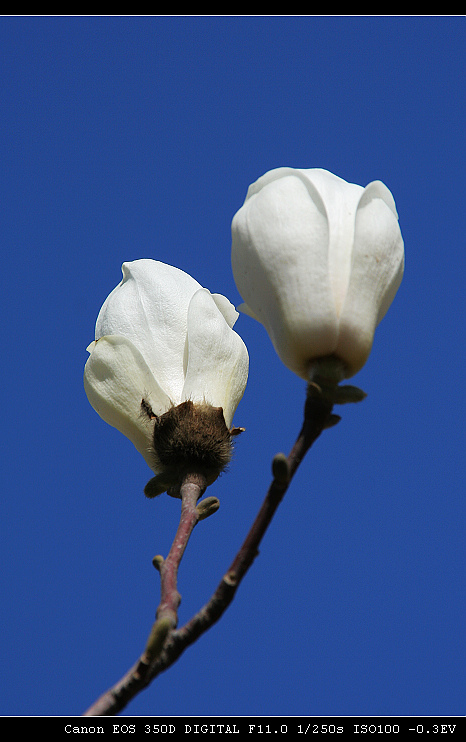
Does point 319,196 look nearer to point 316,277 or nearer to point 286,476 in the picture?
point 316,277

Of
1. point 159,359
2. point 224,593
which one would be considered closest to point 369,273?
point 224,593

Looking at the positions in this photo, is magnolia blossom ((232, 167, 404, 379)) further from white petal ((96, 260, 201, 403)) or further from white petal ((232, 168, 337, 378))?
white petal ((96, 260, 201, 403))

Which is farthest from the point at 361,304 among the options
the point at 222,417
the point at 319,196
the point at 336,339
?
the point at 222,417

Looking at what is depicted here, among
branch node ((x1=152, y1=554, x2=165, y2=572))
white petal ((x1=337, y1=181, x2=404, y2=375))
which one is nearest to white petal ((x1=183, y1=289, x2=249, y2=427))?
branch node ((x1=152, y1=554, x2=165, y2=572))

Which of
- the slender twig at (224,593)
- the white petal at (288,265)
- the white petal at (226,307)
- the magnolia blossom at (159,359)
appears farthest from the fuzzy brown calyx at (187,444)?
the slender twig at (224,593)

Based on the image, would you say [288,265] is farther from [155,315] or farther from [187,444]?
[155,315]

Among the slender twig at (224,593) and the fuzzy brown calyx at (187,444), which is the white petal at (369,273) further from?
the fuzzy brown calyx at (187,444)

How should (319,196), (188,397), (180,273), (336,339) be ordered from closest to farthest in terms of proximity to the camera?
(336,339) < (319,196) < (188,397) < (180,273)
